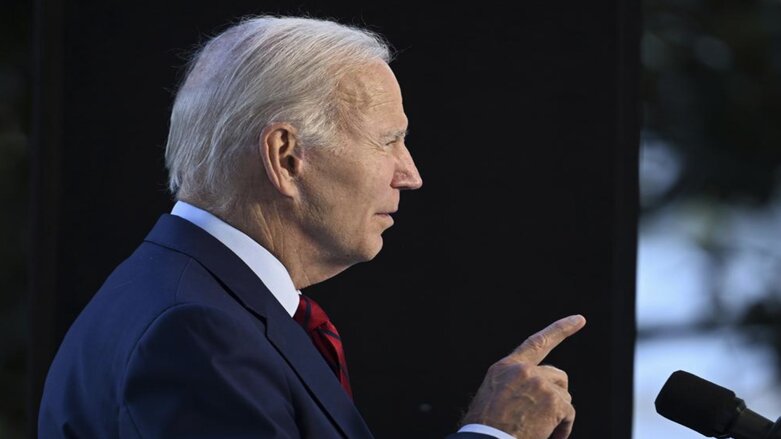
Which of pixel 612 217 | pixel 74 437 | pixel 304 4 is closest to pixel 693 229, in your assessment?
pixel 612 217

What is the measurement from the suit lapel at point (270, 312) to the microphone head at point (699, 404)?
14.6 inches

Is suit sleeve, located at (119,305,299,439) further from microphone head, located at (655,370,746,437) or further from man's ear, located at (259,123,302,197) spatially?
microphone head, located at (655,370,746,437)

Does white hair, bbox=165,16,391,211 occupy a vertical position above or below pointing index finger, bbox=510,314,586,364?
above

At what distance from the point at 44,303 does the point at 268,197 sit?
1.92 feet

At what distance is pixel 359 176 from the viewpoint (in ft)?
5.07

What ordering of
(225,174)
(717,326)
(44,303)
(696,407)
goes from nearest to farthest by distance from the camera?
(696,407)
(225,174)
(44,303)
(717,326)

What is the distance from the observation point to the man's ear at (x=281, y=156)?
1478 millimetres

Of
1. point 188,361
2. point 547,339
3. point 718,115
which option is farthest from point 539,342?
point 718,115

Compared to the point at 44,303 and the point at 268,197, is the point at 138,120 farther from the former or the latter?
the point at 268,197

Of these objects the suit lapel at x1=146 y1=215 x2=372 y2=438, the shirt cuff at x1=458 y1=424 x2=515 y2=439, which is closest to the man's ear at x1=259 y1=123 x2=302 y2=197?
the suit lapel at x1=146 y1=215 x2=372 y2=438

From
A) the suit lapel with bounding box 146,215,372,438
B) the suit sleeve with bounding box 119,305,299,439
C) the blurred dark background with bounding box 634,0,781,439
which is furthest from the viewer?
the blurred dark background with bounding box 634,0,781,439

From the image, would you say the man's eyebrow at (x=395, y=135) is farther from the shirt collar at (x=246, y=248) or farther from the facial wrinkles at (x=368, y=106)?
the shirt collar at (x=246, y=248)

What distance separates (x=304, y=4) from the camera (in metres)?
1.91

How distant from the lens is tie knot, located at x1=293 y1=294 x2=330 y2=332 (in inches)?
61.1
